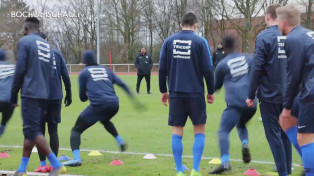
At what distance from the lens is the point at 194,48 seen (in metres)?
5.97

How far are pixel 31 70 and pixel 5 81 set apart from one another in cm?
272

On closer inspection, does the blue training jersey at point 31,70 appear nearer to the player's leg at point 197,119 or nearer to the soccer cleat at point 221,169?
the player's leg at point 197,119

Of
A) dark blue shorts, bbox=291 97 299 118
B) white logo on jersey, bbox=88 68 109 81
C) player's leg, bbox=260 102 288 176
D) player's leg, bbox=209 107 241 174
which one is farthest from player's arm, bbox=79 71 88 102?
dark blue shorts, bbox=291 97 299 118

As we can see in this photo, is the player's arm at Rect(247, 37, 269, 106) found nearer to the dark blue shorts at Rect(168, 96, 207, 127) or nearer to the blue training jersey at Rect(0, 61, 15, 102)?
the dark blue shorts at Rect(168, 96, 207, 127)

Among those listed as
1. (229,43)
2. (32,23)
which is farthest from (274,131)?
(32,23)

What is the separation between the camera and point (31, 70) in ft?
18.9

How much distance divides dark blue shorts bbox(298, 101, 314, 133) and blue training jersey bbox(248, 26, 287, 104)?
33.2 inches

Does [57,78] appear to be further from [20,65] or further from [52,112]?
[20,65]

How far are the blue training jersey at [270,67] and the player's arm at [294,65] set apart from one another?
75 cm

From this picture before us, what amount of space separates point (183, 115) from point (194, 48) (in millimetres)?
893

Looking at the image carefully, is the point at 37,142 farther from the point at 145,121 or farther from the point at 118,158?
the point at 145,121

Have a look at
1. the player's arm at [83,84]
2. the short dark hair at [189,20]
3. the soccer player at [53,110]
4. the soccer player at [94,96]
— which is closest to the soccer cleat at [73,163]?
the soccer player at [94,96]

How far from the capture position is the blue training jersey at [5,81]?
8.11 m

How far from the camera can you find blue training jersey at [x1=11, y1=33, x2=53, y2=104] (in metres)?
5.68
